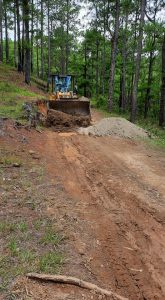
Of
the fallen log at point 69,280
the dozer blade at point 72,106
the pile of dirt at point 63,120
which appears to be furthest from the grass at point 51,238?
the dozer blade at point 72,106

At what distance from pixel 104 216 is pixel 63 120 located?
35.0 ft

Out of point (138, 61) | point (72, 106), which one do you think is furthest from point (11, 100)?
point (138, 61)

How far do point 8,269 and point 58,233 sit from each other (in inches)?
48.7

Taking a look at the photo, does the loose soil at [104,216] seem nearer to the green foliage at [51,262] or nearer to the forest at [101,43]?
the green foliage at [51,262]

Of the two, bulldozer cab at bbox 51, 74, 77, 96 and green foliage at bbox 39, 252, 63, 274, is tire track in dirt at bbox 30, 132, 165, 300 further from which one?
bulldozer cab at bbox 51, 74, 77, 96

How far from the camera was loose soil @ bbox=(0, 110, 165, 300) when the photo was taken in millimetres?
4512

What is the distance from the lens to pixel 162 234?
6020mm

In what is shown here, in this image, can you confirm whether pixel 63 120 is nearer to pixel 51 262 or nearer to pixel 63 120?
pixel 63 120

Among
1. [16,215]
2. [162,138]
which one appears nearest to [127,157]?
[162,138]

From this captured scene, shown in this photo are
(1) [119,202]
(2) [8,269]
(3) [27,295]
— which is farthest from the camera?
(1) [119,202]

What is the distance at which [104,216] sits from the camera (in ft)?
21.4

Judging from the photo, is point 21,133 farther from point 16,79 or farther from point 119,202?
point 16,79

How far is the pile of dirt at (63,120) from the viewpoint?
16578 millimetres

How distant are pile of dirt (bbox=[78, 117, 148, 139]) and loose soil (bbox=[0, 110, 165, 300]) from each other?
3.69m
